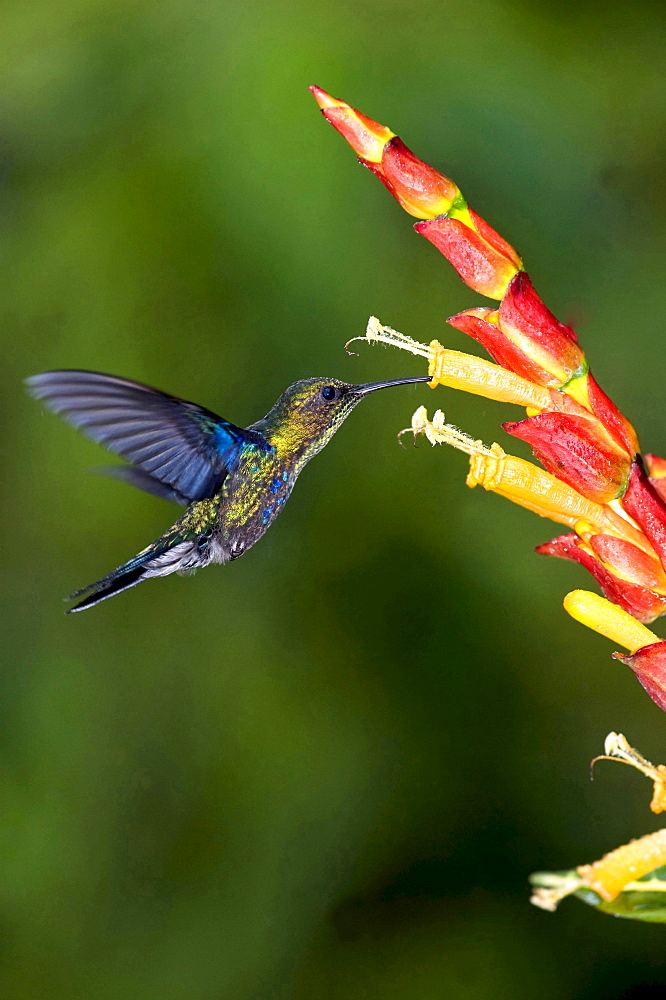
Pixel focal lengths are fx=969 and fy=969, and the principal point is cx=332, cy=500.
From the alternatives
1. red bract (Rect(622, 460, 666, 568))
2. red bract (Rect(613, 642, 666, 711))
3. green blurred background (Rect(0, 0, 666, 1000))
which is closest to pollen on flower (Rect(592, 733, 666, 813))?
red bract (Rect(613, 642, 666, 711))

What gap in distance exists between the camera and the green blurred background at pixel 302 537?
2.71m

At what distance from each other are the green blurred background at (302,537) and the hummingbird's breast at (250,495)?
1270mm

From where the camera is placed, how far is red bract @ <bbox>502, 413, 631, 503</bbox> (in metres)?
0.90

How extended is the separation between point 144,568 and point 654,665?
767 millimetres

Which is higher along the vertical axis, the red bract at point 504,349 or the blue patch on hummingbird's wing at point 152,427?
the blue patch on hummingbird's wing at point 152,427

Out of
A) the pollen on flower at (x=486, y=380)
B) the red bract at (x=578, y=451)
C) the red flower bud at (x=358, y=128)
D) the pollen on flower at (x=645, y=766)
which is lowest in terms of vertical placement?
the pollen on flower at (x=645, y=766)

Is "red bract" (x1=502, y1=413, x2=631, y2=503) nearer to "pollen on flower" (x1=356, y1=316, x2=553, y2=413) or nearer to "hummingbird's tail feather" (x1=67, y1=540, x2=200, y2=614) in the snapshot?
"pollen on flower" (x1=356, y1=316, x2=553, y2=413)

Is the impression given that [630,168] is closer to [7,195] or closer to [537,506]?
[7,195]

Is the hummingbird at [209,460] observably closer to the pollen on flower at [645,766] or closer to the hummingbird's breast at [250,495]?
the hummingbird's breast at [250,495]

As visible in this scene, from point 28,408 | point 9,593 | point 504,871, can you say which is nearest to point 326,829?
point 504,871

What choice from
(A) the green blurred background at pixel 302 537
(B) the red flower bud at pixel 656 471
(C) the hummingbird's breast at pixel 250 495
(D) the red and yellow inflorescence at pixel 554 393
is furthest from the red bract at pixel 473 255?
(A) the green blurred background at pixel 302 537

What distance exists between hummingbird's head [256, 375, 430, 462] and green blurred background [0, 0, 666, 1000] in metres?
1.31

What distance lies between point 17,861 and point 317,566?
1192 mm

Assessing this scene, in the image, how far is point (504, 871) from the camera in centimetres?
270
